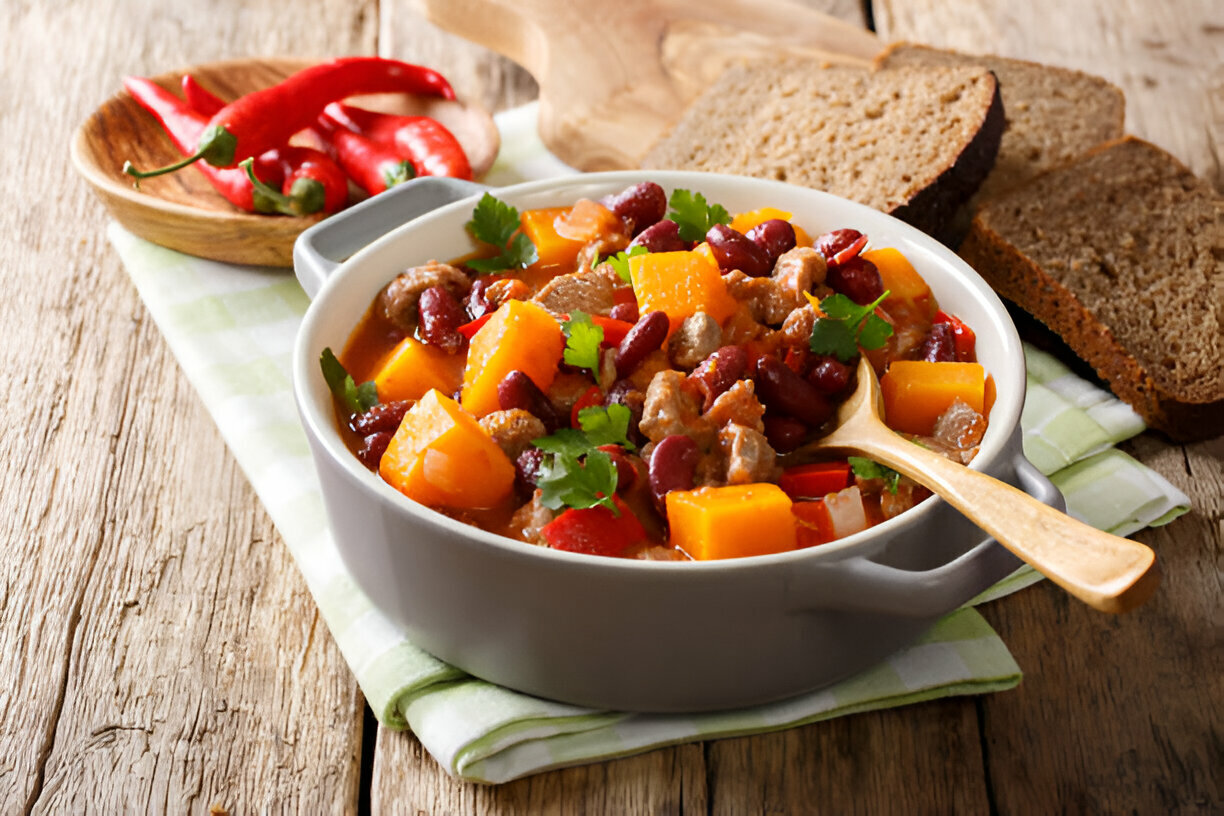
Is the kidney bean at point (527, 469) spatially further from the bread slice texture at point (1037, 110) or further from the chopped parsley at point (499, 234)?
the bread slice texture at point (1037, 110)

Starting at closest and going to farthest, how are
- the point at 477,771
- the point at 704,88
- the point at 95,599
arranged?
the point at 477,771 < the point at 95,599 < the point at 704,88

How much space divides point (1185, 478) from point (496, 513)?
1915mm

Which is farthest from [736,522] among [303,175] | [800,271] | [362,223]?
[303,175]

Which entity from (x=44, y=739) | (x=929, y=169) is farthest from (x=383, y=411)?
(x=929, y=169)

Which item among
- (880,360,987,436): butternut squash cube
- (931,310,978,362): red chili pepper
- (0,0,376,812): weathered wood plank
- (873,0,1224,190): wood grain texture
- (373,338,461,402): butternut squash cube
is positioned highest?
(373,338,461,402): butternut squash cube

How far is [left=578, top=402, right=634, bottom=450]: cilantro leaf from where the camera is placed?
2.48 meters

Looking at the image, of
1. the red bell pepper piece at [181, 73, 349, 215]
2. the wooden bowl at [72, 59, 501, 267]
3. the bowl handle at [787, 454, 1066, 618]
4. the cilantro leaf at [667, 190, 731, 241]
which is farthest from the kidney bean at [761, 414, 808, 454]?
the red bell pepper piece at [181, 73, 349, 215]

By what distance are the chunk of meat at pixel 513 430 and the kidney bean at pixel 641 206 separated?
0.84m

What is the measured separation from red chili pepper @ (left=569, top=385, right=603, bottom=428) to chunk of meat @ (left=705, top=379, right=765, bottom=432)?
27 cm

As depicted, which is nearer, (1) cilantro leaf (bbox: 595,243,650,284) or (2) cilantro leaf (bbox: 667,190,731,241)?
(1) cilantro leaf (bbox: 595,243,650,284)

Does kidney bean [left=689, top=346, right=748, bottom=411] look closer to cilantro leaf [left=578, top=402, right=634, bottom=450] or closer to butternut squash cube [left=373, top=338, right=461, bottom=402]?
cilantro leaf [left=578, top=402, right=634, bottom=450]

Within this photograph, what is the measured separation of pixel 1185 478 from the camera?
3.19 meters

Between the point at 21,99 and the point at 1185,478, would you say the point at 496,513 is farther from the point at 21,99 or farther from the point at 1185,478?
the point at 21,99

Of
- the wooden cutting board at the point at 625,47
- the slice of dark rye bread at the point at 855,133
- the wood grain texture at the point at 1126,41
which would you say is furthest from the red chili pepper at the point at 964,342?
the wood grain texture at the point at 1126,41
